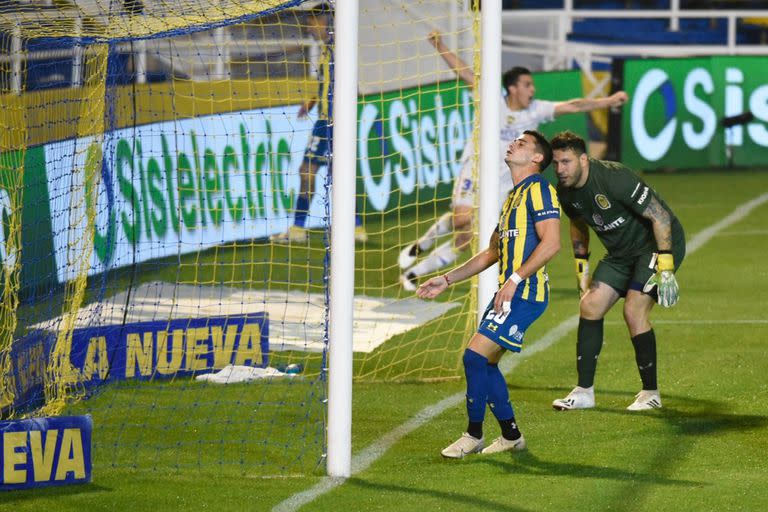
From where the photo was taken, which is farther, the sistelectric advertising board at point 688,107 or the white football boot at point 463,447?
the sistelectric advertising board at point 688,107

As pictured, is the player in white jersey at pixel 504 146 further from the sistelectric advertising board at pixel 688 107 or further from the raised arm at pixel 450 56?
the sistelectric advertising board at pixel 688 107

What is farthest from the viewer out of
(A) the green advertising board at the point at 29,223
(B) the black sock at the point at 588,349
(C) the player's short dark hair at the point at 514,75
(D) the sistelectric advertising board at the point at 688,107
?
(D) the sistelectric advertising board at the point at 688,107

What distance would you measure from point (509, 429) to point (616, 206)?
1.63 meters

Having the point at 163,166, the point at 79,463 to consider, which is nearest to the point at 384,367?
the point at 79,463

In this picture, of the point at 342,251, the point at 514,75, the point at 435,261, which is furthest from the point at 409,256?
the point at 342,251

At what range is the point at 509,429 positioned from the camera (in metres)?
7.19

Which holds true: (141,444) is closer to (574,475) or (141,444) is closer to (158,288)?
(574,475)

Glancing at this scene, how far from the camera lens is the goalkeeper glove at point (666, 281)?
7887 millimetres

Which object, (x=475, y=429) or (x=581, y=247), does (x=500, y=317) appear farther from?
(x=581, y=247)

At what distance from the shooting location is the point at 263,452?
736 cm

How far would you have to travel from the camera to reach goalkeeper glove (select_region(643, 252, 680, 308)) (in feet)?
25.9

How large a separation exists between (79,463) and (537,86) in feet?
47.0

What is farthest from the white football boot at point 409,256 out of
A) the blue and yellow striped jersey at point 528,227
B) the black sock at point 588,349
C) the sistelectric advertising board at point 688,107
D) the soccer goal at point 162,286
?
the sistelectric advertising board at point 688,107

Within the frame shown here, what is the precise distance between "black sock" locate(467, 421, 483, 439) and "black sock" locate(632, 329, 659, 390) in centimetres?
149
